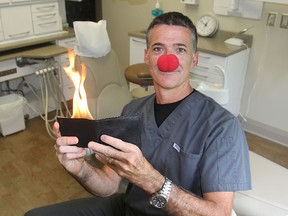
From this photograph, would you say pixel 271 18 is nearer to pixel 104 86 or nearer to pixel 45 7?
pixel 104 86

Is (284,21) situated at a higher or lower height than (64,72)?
higher

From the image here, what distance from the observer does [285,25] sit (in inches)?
99.9

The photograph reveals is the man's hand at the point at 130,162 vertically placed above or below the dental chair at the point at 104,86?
above

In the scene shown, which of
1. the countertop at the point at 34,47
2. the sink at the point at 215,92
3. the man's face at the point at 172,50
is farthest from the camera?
the countertop at the point at 34,47

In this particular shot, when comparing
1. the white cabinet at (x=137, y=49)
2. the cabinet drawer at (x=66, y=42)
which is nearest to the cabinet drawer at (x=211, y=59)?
the white cabinet at (x=137, y=49)

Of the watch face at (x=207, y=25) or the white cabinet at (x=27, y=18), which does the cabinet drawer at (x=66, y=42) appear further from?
the watch face at (x=207, y=25)

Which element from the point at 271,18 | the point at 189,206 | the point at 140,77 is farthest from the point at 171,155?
the point at 271,18

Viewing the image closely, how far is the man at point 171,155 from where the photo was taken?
0.91m

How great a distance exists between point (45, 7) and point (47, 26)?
182 millimetres

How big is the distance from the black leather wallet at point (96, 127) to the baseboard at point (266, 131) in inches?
92.0

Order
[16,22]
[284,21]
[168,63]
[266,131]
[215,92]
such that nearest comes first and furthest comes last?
[168,63], [215,92], [284,21], [16,22], [266,131]

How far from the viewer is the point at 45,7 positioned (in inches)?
117

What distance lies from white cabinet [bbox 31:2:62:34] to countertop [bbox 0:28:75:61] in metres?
0.07

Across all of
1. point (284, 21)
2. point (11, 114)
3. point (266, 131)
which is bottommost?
point (266, 131)
